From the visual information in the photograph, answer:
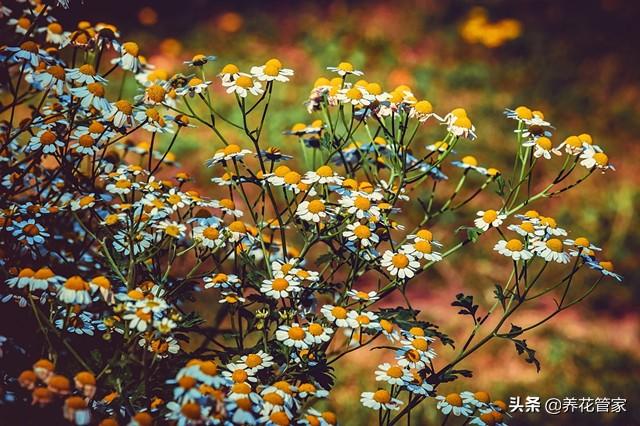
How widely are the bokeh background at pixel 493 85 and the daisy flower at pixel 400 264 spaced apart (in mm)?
1312

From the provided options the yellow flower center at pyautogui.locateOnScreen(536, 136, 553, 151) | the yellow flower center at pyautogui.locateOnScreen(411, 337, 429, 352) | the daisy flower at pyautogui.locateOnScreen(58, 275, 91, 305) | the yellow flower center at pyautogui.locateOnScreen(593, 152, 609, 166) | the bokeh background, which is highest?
the bokeh background

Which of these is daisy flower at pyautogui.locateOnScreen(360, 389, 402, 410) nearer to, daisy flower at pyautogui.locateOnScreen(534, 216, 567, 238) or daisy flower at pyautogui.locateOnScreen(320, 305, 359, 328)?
daisy flower at pyautogui.locateOnScreen(320, 305, 359, 328)

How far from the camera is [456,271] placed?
4.15 meters

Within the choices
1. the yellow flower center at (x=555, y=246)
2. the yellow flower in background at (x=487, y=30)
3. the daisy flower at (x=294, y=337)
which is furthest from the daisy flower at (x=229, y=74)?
the yellow flower in background at (x=487, y=30)

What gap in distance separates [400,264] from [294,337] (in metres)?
0.32

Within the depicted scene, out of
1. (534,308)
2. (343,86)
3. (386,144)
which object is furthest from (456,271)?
(343,86)

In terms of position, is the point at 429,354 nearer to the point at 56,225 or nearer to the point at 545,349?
the point at 56,225

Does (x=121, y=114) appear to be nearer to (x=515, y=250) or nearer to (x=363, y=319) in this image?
(x=363, y=319)

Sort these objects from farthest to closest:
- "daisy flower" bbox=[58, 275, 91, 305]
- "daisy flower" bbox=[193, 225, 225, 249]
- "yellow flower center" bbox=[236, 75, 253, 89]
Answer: "yellow flower center" bbox=[236, 75, 253, 89], "daisy flower" bbox=[193, 225, 225, 249], "daisy flower" bbox=[58, 275, 91, 305]

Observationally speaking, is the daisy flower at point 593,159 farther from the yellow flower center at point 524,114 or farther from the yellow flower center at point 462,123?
the yellow flower center at point 462,123

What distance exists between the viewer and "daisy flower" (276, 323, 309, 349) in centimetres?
147

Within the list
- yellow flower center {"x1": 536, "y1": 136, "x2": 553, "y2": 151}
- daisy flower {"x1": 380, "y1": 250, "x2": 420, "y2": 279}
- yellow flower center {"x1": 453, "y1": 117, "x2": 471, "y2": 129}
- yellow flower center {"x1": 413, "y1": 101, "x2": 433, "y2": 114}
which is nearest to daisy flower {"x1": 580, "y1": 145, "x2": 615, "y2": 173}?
yellow flower center {"x1": 536, "y1": 136, "x2": 553, "y2": 151}

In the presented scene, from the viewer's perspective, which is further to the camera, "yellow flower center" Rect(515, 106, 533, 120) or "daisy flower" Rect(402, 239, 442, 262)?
"yellow flower center" Rect(515, 106, 533, 120)

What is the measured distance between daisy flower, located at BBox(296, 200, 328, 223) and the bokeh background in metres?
1.13
